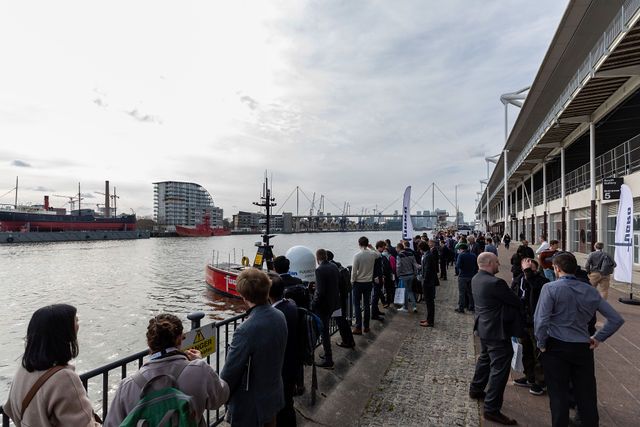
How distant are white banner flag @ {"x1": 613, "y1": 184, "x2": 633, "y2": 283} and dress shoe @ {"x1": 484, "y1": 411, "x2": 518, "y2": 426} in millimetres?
8625

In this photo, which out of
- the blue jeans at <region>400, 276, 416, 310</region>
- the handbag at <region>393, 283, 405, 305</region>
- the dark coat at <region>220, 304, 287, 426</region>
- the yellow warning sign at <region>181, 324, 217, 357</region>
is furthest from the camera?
the blue jeans at <region>400, 276, 416, 310</region>

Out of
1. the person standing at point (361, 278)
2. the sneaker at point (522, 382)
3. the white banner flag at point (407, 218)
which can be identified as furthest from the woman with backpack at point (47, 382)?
the white banner flag at point (407, 218)

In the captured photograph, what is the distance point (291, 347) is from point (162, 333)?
1618 millimetres

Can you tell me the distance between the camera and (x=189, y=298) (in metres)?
22.0

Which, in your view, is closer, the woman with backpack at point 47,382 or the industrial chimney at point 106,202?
the woman with backpack at point 47,382

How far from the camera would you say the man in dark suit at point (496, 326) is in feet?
13.2

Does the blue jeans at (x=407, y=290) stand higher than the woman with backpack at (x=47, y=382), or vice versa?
the woman with backpack at (x=47, y=382)

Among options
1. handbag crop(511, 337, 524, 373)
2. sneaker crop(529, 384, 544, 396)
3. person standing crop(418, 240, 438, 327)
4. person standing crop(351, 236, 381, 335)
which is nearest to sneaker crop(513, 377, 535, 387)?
sneaker crop(529, 384, 544, 396)

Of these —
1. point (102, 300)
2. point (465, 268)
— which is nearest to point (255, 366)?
point (465, 268)

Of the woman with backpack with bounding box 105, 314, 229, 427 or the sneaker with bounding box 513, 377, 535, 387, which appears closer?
the woman with backpack with bounding box 105, 314, 229, 427

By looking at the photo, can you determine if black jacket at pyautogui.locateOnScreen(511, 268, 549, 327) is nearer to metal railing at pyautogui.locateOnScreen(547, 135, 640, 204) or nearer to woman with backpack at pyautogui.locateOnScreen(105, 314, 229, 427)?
woman with backpack at pyautogui.locateOnScreen(105, 314, 229, 427)

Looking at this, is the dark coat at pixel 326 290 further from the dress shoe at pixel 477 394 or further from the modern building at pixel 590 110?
the modern building at pixel 590 110

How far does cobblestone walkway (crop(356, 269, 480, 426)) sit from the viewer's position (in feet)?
13.7

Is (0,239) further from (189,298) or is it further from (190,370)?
(190,370)
